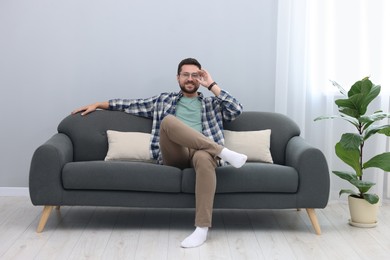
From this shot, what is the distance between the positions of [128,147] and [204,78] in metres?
0.74

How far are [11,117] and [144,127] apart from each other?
1.27m

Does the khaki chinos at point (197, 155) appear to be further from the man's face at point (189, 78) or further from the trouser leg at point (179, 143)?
the man's face at point (189, 78)

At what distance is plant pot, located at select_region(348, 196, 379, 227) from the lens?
432 cm

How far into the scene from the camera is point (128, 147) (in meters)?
4.50

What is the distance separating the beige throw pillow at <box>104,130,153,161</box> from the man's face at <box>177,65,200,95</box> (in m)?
0.47

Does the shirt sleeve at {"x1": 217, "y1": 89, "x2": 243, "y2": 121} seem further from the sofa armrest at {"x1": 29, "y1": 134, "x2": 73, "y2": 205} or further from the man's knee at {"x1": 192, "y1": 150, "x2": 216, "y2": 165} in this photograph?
the sofa armrest at {"x1": 29, "y1": 134, "x2": 73, "y2": 205}

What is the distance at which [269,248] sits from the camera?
375cm

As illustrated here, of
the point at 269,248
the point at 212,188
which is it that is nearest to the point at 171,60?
the point at 212,188

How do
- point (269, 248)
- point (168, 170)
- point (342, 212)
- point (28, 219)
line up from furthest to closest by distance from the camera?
1. point (342, 212)
2. point (28, 219)
3. point (168, 170)
4. point (269, 248)

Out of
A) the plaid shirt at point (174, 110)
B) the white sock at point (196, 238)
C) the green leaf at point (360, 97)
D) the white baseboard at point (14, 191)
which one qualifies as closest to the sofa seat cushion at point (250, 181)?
the white sock at point (196, 238)

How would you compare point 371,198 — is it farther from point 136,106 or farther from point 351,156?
point 136,106

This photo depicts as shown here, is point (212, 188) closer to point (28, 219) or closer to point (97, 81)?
point (28, 219)

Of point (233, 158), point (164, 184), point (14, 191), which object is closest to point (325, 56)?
point (233, 158)

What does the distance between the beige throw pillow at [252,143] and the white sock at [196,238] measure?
2.68 feet
